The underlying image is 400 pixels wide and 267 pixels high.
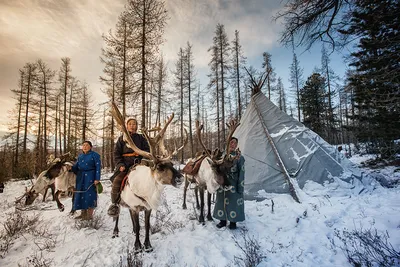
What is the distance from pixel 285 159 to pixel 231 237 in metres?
3.92

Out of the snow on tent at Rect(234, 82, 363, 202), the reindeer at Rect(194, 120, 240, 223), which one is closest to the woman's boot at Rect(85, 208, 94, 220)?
the reindeer at Rect(194, 120, 240, 223)

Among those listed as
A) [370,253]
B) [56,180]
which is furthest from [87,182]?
[370,253]

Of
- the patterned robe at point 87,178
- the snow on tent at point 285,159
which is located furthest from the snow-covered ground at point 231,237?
the snow on tent at point 285,159

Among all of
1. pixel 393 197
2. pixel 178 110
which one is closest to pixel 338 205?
pixel 393 197

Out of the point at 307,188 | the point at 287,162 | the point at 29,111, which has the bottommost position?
the point at 307,188

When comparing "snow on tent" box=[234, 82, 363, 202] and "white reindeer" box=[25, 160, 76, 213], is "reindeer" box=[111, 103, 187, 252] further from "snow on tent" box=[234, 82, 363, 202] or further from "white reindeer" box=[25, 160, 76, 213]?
"snow on tent" box=[234, 82, 363, 202]

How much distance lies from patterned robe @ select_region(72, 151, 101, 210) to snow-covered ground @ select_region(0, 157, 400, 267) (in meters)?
0.54

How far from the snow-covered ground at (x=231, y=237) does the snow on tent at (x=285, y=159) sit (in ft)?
2.25

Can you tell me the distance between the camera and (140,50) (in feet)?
36.3

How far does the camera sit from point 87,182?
5000 millimetres

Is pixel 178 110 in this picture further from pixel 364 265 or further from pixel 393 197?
pixel 364 265

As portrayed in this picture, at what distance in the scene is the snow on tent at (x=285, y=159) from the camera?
6.00 metres

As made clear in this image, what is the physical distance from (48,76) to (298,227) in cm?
2599

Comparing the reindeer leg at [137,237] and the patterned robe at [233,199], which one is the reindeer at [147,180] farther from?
the patterned robe at [233,199]
